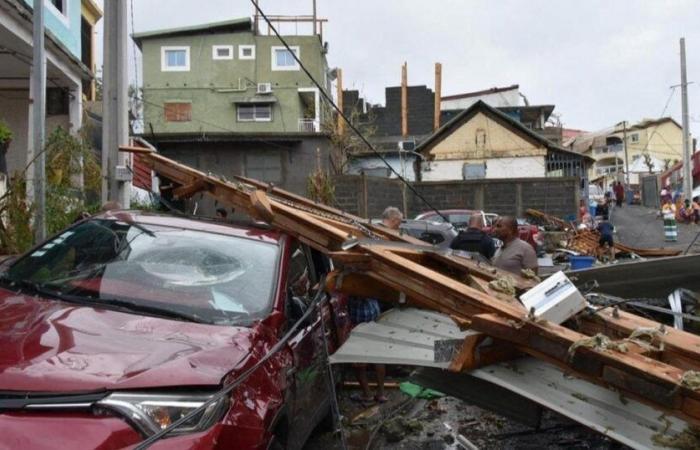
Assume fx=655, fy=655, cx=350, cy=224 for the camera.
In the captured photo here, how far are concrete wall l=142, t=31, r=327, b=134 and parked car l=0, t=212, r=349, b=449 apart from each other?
112 feet

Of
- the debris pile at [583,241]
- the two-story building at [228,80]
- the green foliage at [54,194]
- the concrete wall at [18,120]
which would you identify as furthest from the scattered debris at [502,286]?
the two-story building at [228,80]

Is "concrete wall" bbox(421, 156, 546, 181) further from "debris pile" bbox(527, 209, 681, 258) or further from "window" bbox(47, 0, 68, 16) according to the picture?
"window" bbox(47, 0, 68, 16)

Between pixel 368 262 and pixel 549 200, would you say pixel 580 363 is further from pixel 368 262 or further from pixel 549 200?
pixel 549 200

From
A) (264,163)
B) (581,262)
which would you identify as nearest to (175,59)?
(264,163)

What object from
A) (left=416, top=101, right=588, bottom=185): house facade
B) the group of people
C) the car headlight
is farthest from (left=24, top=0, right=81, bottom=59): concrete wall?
(left=416, top=101, right=588, bottom=185): house facade

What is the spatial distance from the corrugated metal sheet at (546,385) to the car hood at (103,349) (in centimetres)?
87

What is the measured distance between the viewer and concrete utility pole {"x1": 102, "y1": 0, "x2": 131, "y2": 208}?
26.0 feet

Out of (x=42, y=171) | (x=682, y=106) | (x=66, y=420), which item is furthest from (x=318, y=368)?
(x=682, y=106)

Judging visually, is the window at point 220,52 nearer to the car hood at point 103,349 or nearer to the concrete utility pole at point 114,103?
the concrete utility pole at point 114,103

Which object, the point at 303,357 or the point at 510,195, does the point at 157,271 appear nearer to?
the point at 303,357

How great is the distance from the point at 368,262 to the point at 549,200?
22893 mm

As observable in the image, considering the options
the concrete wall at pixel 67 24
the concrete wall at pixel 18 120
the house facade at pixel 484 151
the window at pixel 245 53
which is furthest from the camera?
the window at pixel 245 53

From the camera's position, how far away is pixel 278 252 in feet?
13.9

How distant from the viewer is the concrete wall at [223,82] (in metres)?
38.3
